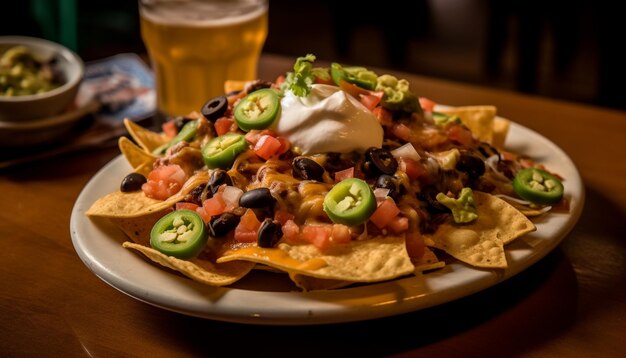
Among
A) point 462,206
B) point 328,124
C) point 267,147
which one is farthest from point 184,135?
point 462,206

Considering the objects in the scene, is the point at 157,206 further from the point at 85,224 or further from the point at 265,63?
the point at 265,63

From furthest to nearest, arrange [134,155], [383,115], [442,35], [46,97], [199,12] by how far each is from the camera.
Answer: [442,35]
[199,12]
[46,97]
[134,155]
[383,115]

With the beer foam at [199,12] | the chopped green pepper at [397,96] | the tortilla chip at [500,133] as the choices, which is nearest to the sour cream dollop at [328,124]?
the chopped green pepper at [397,96]

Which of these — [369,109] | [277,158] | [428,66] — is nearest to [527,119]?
[369,109]

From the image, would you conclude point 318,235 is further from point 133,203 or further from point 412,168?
point 133,203

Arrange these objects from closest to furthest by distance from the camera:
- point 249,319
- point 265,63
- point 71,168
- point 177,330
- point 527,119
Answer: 1. point 249,319
2. point 177,330
3. point 71,168
4. point 527,119
5. point 265,63

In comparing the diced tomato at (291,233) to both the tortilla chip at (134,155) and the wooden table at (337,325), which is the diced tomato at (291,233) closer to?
the wooden table at (337,325)
